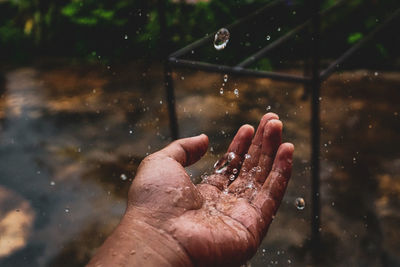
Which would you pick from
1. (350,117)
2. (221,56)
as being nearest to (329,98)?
(350,117)

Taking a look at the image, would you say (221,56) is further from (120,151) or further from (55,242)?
(55,242)

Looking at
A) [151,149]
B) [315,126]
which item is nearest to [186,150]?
[315,126]

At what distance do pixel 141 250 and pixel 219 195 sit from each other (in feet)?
1.45

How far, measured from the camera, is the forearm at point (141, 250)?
1694mm

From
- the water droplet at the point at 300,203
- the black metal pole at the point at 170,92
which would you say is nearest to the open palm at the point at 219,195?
the black metal pole at the point at 170,92

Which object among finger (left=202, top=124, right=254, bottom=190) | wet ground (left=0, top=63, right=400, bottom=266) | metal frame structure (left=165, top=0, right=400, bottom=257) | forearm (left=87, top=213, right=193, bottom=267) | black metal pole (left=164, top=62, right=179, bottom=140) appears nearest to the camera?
forearm (left=87, top=213, right=193, bottom=267)

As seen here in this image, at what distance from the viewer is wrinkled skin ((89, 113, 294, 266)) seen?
1.73 m

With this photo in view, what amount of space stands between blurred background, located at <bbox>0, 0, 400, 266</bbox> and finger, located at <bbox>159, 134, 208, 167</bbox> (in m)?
0.71

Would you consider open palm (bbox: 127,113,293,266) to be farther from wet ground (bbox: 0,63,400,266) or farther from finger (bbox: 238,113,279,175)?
wet ground (bbox: 0,63,400,266)

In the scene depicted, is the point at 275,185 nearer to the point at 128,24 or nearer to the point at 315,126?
the point at 315,126

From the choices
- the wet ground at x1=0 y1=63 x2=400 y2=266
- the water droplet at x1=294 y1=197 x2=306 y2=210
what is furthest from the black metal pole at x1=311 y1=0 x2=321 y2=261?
the water droplet at x1=294 y1=197 x2=306 y2=210

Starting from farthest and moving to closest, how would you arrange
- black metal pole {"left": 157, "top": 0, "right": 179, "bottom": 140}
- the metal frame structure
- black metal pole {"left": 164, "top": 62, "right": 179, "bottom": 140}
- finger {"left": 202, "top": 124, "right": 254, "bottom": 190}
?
black metal pole {"left": 164, "top": 62, "right": 179, "bottom": 140} < black metal pole {"left": 157, "top": 0, "right": 179, "bottom": 140} < the metal frame structure < finger {"left": 202, "top": 124, "right": 254, "bottom": 190}

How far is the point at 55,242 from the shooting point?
2893 millimetres

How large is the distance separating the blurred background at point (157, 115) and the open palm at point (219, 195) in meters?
0.76
